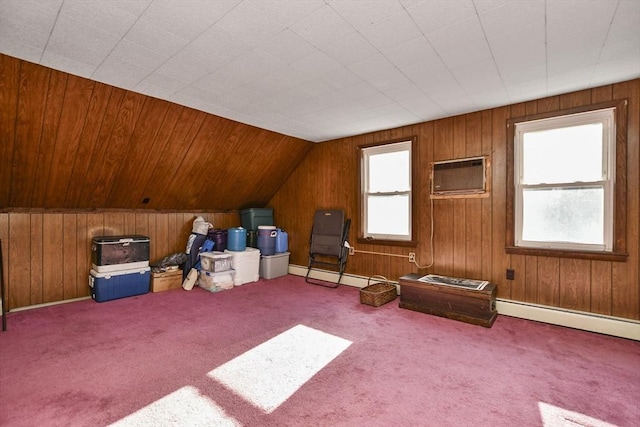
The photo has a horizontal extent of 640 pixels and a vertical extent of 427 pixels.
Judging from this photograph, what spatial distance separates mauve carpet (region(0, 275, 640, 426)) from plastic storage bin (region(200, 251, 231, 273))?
3.19 ft

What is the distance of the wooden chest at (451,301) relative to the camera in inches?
121

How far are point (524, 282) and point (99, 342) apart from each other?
4.22 meters

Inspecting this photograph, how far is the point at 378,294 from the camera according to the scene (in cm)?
370

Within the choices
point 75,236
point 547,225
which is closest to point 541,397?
point 547,225

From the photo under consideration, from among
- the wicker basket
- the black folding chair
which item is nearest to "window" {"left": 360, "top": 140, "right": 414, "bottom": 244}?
the black folding chair

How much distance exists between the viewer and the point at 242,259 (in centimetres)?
476

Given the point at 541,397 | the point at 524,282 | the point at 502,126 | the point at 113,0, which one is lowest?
the point at 541,397

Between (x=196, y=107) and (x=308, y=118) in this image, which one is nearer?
(x=196, y=107)

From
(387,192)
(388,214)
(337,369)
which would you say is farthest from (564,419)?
(387,192)

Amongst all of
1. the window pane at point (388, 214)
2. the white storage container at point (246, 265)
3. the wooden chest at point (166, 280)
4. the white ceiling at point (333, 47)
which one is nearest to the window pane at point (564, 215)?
the white ceiling at point (333, 47)

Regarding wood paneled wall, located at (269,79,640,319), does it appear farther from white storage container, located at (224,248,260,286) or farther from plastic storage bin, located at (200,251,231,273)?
plastic storage bin, located at (200,251,231,273)

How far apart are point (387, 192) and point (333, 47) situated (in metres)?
2.51

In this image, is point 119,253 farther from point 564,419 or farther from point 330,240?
point 564,419

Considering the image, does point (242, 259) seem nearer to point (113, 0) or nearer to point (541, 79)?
point (113, 0)
